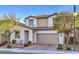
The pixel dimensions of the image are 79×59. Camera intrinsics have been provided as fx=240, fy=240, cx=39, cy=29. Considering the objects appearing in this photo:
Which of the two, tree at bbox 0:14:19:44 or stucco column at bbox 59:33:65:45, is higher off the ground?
tree at bbox 0:14:19:44

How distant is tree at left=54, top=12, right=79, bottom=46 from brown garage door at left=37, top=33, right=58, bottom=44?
0.13m

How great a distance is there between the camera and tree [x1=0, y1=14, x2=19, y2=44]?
336cm

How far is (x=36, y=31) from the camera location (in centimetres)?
339

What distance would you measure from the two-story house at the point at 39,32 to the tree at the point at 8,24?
7cm

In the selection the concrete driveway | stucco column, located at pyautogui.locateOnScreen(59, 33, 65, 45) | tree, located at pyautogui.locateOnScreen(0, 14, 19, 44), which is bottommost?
the concrete driveway

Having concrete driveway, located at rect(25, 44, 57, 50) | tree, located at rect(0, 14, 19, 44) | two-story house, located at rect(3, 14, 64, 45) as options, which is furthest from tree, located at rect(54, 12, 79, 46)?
tree, located at rect(0, 14, 19, 44)

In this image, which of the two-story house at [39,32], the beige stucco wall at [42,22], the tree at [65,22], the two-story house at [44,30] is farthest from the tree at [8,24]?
the tree at [65,22]

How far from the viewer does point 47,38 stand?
3371 mm

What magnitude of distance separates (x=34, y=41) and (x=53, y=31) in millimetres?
304

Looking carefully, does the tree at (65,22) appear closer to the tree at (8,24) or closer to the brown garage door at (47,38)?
the brown garage door at (47,38)

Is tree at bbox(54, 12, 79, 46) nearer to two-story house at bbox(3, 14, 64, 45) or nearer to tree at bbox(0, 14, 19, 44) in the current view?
two-story house at bbox(3, 14, 64, 45)

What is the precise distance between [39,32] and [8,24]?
0.45m

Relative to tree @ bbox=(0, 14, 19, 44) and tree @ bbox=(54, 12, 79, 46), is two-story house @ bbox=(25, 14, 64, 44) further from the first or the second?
tree @ bbox=(0, 14, 19, 44)
